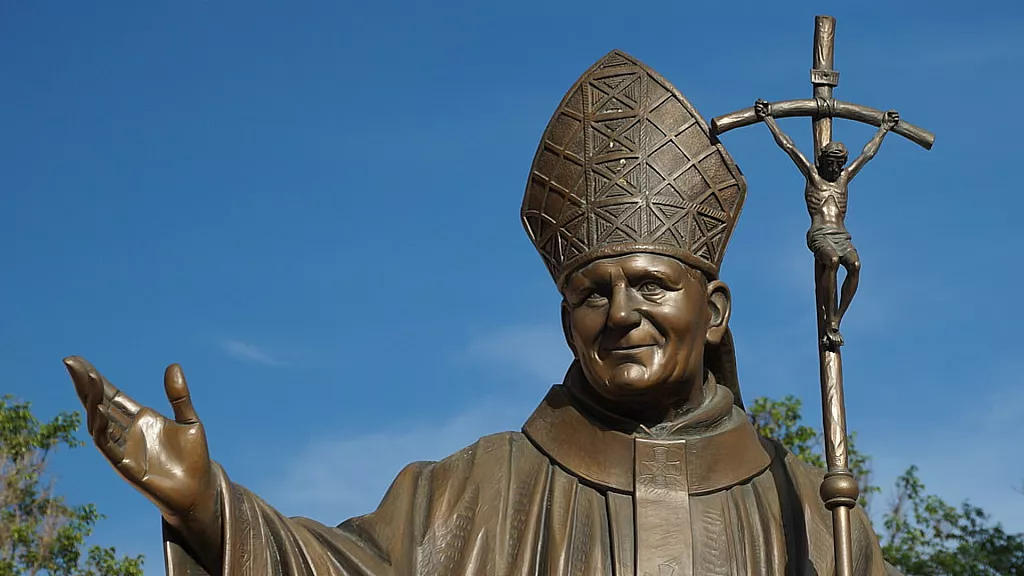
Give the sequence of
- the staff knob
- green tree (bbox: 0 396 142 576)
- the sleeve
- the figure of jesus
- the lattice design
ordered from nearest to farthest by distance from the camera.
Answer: the sleeve
the staff knob
the figure of jesus
the lattice design
green tree (bbox: 0 396 142 576)

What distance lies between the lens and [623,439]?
9.38 m

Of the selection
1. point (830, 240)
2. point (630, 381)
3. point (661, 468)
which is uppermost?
point (830, 240)

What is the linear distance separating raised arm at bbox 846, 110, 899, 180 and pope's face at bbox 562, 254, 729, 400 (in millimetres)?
934

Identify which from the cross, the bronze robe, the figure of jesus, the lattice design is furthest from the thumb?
the figure of jesus

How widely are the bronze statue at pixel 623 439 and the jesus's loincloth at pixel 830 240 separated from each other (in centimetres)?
61

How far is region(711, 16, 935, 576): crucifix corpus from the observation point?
870 cm

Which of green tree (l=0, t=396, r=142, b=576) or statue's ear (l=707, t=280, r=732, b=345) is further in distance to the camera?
green tree (l=0, t=396, r=142, b=576)

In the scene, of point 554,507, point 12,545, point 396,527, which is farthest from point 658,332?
point 12,545

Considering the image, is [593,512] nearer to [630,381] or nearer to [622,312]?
[630,381]

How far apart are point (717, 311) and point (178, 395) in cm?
286

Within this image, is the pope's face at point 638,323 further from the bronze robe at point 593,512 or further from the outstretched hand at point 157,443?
the outstretched hand at point 157,443

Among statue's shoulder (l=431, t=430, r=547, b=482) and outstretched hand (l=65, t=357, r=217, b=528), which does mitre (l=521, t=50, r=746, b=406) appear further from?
outstretched hand (l=65, t=357, r=217, b=528)

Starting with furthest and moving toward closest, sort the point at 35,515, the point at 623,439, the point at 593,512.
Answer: the point at 35,515 < the point at 623,439 < the point at 593,512

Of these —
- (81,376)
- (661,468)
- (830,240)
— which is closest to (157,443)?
(81,376)
